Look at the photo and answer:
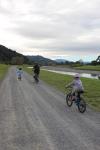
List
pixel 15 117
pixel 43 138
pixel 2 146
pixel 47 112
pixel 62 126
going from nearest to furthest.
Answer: pixel 2 146 < pixel 43 138 < pixel 62 126 < pixel 15 117 < pixel 47 112

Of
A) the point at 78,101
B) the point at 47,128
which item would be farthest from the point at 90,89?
the point at 47,128

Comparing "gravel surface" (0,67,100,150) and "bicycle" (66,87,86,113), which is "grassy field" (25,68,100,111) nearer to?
"bicycle" (66,87,86,113)

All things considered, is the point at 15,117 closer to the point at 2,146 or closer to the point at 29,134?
the point at 29,134

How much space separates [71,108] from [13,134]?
6870 mm

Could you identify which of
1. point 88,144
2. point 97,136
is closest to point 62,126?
point 97,136

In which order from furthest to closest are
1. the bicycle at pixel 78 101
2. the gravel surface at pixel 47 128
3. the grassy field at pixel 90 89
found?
the grassy field at pixel 90 89 → the bicycle at pixel 78 101 → the gravel surface at pixel 47 128

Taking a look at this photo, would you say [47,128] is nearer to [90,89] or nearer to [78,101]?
[78,101]

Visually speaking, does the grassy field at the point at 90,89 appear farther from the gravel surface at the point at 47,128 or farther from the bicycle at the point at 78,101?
the gravel surface at the point at 47,128

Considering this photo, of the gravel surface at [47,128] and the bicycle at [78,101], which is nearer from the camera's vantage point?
the gravel surface at [47,128]

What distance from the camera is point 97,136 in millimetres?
10367

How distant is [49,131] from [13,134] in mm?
1157

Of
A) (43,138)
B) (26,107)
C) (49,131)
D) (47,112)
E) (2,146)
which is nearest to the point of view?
(2,146)

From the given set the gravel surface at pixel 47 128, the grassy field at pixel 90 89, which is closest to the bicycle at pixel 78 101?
the gravel surface at pixel 47 128

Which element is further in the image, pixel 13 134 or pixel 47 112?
pixel 47 112
